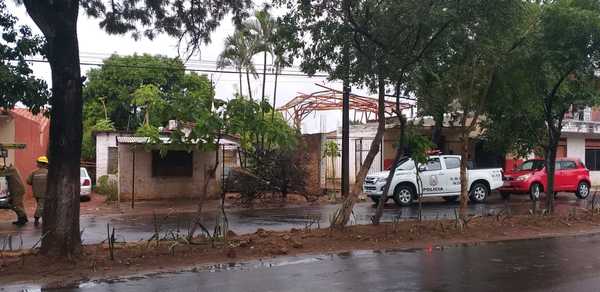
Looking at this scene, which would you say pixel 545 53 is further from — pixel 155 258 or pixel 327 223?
pixel 155 258

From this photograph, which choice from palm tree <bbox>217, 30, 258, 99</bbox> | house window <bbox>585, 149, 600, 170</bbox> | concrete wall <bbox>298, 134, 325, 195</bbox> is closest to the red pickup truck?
concrete wall <bbox>298, 134, 325, 195</bbox>

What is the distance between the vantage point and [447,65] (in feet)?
42.4

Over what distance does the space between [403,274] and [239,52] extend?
56.1 feet

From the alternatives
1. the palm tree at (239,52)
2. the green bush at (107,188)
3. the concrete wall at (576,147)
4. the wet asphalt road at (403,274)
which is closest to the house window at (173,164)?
the green bush at (107,188)

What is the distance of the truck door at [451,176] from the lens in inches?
818

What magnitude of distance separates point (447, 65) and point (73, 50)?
7.42m

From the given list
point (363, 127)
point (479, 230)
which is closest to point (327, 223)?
point (479, 230)

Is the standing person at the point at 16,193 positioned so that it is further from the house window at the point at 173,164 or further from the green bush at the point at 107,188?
the house window at the point at 173,164

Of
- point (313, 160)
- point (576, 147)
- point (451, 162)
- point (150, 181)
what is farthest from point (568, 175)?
point (150, 181)

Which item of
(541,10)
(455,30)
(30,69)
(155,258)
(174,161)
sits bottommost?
(155,258)

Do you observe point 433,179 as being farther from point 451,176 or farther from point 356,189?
point 356,189

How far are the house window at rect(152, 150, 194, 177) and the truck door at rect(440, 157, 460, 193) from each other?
9.60 metres

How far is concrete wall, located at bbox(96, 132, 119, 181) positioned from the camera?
26000 millimetres

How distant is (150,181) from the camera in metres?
23.2
